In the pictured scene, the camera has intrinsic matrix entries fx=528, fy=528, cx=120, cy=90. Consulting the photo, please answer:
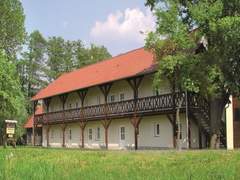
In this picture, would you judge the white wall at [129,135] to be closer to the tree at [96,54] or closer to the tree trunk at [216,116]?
the tree trunk at [216,116]

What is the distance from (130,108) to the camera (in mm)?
41438

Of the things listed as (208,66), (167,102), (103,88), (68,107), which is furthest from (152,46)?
(68,107)

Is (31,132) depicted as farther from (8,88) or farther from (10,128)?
(10,128)

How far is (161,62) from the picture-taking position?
30.8 meters

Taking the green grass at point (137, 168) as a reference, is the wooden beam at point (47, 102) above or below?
above

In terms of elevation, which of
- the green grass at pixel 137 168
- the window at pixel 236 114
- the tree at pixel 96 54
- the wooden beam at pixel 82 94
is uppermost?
the tree at pixel 96 54

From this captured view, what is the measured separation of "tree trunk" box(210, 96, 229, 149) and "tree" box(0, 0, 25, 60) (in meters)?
23.7

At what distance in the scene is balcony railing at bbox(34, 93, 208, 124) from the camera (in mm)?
35000

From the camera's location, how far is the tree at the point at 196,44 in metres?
29.4

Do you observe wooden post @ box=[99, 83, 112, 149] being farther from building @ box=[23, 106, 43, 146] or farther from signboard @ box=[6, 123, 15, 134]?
building @ box=[23, 106, 43, 146]

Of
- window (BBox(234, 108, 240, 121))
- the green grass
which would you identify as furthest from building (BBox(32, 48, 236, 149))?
the green grass

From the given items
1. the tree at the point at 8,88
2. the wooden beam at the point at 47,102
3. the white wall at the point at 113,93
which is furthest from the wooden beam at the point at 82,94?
the wooden beam at the point at 47,102

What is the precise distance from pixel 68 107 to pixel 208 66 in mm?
27244

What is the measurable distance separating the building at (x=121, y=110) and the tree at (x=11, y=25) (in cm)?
670
